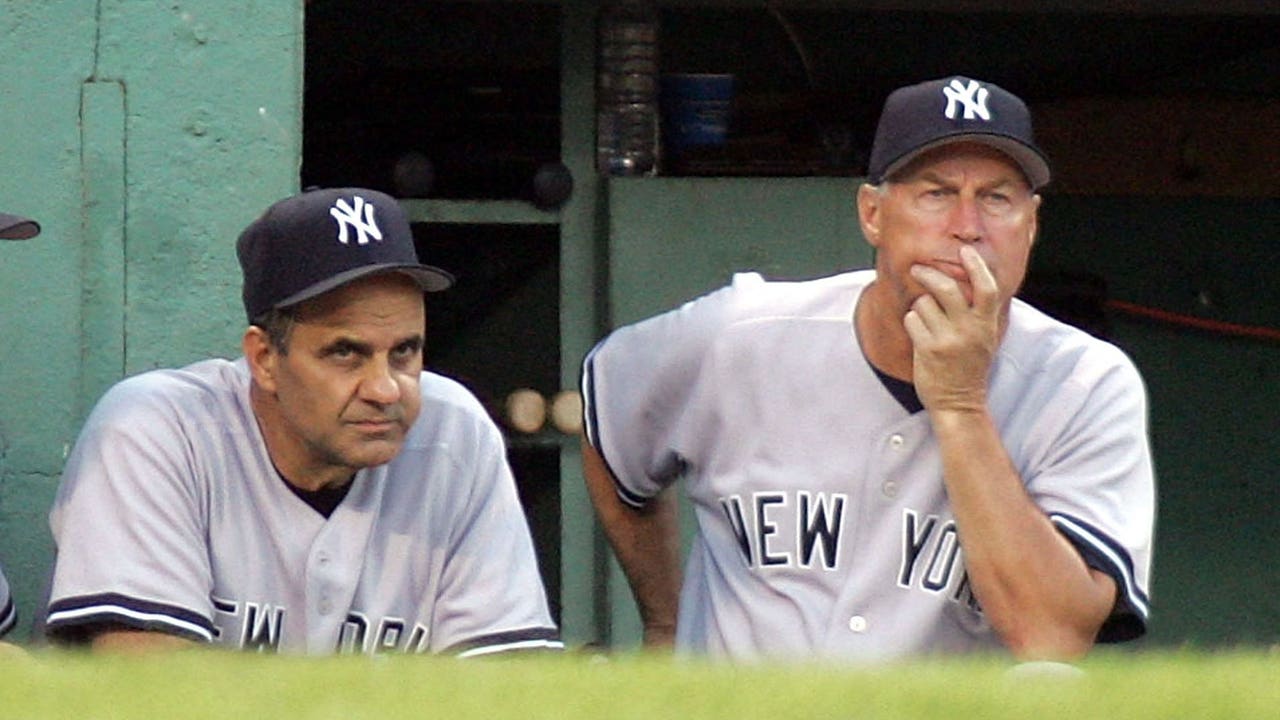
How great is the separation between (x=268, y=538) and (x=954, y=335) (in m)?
1.07

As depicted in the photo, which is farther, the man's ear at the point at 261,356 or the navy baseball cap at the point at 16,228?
the navy baseball cap at the point at 16,228

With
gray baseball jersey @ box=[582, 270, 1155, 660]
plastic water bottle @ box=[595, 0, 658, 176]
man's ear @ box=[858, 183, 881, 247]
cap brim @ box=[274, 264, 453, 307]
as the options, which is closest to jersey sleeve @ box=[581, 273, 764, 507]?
gray baseball jersey @ box=[582, 270, 1155, 660]

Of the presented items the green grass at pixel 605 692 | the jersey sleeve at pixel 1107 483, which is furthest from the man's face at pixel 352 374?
the green grass at pixel 605 692

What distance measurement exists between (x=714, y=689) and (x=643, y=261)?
3611mm

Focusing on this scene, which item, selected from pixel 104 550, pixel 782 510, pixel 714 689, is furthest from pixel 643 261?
pixel 714 689

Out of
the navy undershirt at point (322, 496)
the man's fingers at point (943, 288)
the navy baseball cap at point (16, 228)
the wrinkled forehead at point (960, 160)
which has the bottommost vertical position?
the navy undershirt at point (322, 496)

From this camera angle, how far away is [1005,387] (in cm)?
372

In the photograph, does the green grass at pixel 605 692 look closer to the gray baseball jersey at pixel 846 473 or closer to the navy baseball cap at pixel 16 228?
the gray baseball jersey at pixel 846 473

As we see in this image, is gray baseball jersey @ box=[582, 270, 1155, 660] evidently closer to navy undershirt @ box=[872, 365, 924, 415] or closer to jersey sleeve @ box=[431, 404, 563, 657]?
navy undershirt @ box=[872, 365, 924, 415]

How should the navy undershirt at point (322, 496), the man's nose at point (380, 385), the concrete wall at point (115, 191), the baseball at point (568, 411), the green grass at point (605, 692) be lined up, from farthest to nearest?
the baseball at point (568, 411)
the concrete wall at point (115, 191)
the navy undershirt at point (322, 496)
the man's nose at point (380, 385)
the green grass at point (605, 692)

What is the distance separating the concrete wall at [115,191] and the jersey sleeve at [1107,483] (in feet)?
5.11

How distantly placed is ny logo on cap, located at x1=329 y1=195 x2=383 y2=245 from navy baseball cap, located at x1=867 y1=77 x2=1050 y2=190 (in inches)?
30.7

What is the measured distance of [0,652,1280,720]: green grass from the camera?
4.94ft

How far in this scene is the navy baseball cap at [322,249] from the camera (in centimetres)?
363
